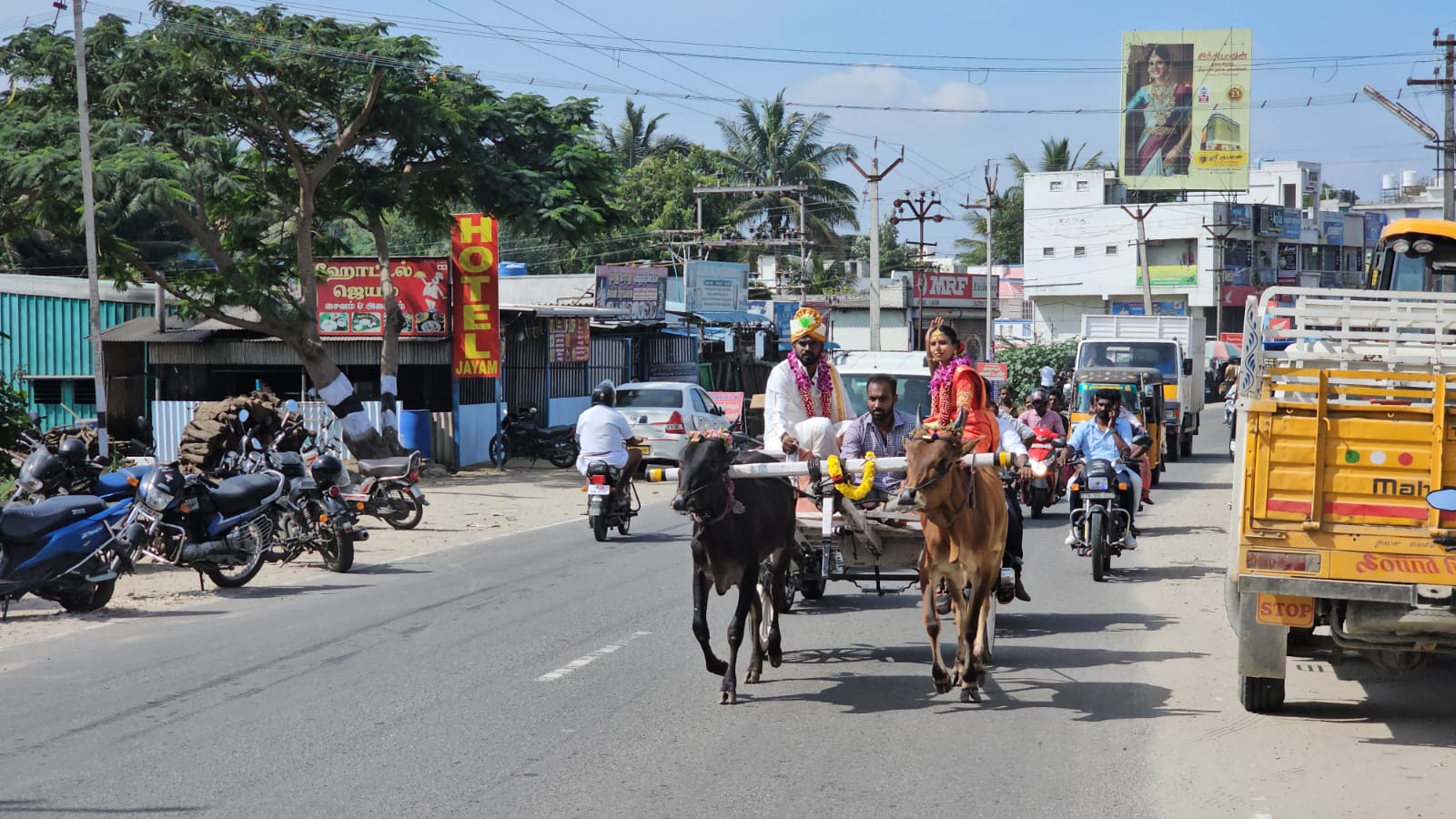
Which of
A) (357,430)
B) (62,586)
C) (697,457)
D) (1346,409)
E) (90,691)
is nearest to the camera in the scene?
(1346,409)

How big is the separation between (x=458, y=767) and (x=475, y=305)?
2163 cm

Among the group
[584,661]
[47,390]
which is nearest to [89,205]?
[47,390]

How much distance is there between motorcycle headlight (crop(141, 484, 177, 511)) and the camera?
40.8 feet

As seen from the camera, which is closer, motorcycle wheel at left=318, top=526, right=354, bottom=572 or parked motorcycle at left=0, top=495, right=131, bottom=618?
parked motorcycle at left=0, top=495, right=131, bottom=618

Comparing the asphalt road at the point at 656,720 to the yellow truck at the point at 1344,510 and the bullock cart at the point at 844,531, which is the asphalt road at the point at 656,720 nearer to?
the bullock cart at the point at 844,531

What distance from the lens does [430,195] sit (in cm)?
2786

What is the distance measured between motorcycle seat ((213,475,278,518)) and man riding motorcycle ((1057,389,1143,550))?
7902 millimetres

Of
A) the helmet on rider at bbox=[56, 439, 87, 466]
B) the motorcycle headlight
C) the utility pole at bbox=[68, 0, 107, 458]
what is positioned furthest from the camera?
the utility pole at bbox=[68, 0, 107, 458]

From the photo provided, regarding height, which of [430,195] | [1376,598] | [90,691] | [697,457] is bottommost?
[90,691]

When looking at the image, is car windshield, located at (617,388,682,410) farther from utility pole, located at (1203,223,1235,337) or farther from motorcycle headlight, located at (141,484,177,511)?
utility pole, located at (1203,223,1235,337)

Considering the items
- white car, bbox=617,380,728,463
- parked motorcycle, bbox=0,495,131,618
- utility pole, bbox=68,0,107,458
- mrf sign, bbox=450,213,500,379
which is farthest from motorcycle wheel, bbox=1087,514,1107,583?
mrf sign, bbox=450,213,500,379

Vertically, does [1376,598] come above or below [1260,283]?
below

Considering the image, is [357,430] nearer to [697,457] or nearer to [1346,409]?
[697,457]

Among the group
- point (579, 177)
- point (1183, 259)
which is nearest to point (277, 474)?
point (579, 177)
